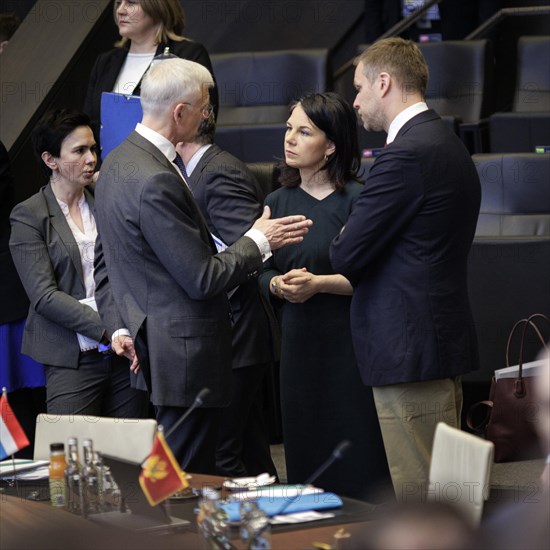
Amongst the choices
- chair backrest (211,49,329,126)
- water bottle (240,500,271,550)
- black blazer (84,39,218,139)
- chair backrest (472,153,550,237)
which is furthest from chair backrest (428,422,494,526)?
chair backrest (211,49,329,126)

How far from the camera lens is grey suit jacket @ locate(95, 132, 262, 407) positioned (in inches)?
111

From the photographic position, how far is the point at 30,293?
148 inches

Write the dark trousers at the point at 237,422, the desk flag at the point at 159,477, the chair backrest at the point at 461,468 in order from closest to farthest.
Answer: the desk flag at the point at 159,477, the chair backrest at the point at 461,468, the dark trousers at the point at 237,422

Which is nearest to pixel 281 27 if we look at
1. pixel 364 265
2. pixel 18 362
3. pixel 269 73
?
pixel 269 73

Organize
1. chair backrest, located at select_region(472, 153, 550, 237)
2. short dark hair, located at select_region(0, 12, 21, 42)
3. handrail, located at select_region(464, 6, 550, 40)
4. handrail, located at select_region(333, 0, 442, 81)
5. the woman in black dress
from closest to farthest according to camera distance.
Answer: the woman in black dress, chair backrest, located at select_region(472, 153, 550, 237), short dark hair, located at select_region(0, 12, 21, 42), handrail, located at select_region(464, 6, 550, 40), handrail, located at select_region(333, 0, 442, 81)

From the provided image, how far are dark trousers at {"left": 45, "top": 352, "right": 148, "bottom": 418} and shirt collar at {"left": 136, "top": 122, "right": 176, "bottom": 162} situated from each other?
39.2 inches

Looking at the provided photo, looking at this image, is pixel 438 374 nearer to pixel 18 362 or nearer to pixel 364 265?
pixel 364 265

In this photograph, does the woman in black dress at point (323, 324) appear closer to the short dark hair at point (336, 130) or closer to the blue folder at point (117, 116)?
the short dark hair at point (336, 130)

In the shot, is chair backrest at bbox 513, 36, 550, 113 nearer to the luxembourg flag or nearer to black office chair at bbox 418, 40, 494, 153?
black office chair at bbox 418, 40, 494, 153

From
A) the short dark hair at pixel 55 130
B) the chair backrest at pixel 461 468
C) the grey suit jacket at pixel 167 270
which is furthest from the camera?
the short dark hair at pixel 55 130

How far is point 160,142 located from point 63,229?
95 centimetres

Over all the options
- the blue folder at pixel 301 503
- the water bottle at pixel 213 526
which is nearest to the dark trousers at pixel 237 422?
the blue folder at pixel 301 503

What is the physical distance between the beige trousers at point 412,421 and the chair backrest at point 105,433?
2.43ft

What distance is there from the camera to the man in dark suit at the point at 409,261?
9.77 feet
